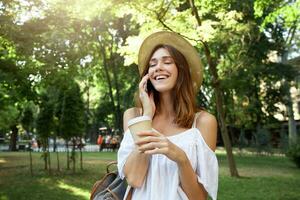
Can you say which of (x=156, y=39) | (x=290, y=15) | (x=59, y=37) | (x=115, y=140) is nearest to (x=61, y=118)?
(x=59, y=37)

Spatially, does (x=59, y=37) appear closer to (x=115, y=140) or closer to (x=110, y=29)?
(x=110, y=29)

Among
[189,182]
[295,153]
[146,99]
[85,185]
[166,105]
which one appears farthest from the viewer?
[295,153]

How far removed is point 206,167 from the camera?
2.03m

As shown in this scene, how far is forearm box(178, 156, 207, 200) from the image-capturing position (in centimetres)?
192

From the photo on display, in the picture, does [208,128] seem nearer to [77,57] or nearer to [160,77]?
[160,77]

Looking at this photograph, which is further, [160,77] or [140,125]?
[160,77]

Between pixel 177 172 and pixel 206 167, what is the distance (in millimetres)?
141

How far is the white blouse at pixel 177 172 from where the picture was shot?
6.64 ft

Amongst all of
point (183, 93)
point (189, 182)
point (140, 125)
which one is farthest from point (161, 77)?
point (189, 182)

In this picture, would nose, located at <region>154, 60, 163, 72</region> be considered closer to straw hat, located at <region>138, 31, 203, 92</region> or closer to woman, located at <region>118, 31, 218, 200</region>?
woman, located at <region>118, 31, 218, 200</region>

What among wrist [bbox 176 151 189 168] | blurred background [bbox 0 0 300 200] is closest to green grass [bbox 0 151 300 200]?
blurred background [bbox 0 0 300 200]

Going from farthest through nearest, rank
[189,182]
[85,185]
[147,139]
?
[85,185]
[189,182]
[147,139]

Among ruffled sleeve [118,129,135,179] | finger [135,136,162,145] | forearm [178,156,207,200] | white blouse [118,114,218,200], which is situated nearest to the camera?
Result: finger [135,136,162,145]

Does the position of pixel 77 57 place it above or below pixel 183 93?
above
